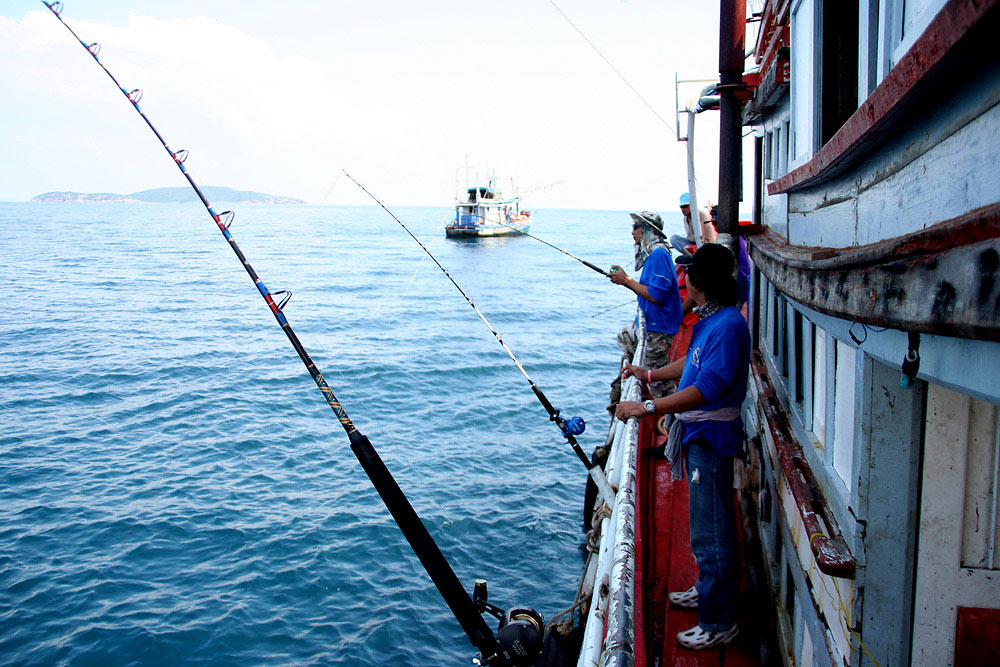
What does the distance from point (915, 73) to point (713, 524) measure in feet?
9.60

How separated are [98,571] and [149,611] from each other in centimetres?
124

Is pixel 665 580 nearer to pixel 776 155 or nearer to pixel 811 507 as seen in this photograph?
pixel 811 507

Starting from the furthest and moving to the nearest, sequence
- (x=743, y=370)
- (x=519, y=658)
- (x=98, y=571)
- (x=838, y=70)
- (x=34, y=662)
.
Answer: (x=98, y=571) < (x=34, y=662) < (x=519, y=658) < (x=743, y=370) < (x=838, y=70)

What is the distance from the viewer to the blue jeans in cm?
370

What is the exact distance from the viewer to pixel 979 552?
203 cm

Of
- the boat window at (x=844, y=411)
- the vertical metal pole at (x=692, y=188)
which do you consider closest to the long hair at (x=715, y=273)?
the boat window at (x=844, y=411)

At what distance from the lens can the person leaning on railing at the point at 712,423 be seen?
349 centimetres

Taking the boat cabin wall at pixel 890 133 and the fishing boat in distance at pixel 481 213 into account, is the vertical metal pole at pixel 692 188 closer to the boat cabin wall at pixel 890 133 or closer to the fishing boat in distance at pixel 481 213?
the boat cabin wall at pixel 890 133

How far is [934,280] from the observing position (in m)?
1.05

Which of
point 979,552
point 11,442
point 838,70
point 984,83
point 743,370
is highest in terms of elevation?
point 838,70

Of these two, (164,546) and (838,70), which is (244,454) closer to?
(164,546)

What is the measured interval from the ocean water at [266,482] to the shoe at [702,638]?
3927 mm

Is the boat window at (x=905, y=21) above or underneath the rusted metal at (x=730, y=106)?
underneath

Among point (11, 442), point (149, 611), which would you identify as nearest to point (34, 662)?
point (149, 611)
